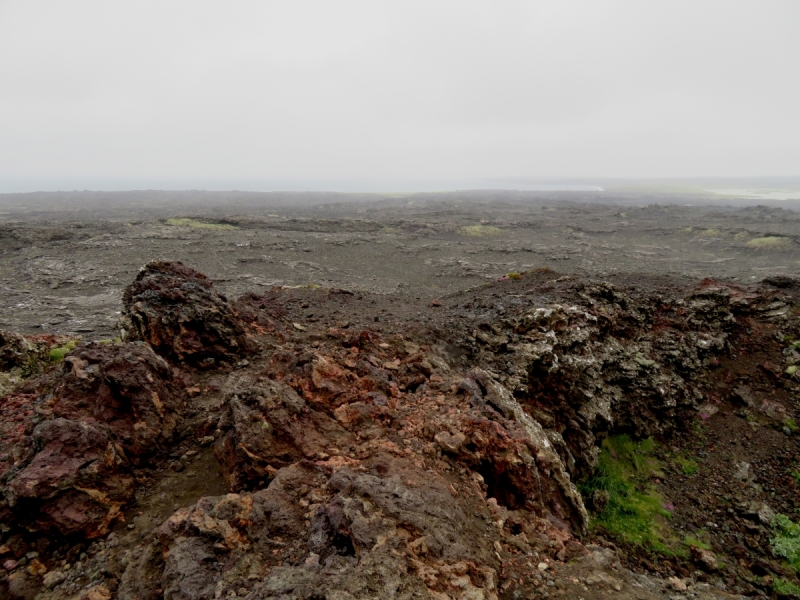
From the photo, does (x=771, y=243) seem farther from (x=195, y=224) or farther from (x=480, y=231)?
(x=195, y=224)

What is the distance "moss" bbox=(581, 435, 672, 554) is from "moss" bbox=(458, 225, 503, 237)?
42346mm

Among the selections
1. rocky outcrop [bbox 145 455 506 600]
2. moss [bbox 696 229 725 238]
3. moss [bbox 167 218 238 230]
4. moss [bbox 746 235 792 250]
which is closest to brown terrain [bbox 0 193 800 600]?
rocky outcrop [bbox 145 455 506 600]

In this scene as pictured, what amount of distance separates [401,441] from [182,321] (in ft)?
21.4

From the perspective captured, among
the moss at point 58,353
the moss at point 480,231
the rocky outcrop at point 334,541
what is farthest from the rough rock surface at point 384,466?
the moss at point 480,231

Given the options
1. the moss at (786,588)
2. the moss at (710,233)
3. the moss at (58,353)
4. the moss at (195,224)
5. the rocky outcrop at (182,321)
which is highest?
the moss at (195,224)

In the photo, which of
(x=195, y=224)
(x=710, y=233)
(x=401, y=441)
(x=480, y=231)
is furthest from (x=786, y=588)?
(x=195, y=224)

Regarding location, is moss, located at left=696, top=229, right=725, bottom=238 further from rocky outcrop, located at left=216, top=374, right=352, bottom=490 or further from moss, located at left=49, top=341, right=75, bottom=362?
moss, located at left=49, top=341, right=75, bottom=362

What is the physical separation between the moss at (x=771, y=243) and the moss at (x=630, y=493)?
43.9m

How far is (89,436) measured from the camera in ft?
20.3

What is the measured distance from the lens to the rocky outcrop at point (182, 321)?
32.5 feet

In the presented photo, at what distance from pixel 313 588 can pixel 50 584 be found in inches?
136

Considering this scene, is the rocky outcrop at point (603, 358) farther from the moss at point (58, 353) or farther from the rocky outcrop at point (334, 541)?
the moss at point (58, 353)

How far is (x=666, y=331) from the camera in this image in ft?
53.1

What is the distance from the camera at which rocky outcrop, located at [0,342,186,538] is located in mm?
5477
